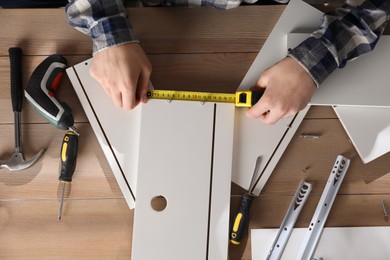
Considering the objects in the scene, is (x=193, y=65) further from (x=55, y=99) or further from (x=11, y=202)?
(x=11, y=202)

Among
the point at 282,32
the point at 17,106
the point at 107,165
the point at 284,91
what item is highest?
Result: the point at 282,32

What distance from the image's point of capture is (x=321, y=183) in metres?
1.01

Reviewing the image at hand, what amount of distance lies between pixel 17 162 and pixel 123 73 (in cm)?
37

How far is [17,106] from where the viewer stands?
3.35 ft

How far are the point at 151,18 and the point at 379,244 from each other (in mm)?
863

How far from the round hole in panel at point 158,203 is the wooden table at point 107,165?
0.24ft

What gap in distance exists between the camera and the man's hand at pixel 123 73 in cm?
94

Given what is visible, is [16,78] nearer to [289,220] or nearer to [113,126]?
[113,126]

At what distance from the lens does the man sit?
95cm

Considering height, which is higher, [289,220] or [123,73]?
[123,73]

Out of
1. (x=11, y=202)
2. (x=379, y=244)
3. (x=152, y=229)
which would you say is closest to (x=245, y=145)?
(x=152, y=229)

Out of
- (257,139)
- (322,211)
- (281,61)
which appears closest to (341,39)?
(281,61)

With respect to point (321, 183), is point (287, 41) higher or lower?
higher

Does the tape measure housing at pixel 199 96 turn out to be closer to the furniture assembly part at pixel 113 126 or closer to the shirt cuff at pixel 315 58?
the furniture assembly part at pixel 113 126
